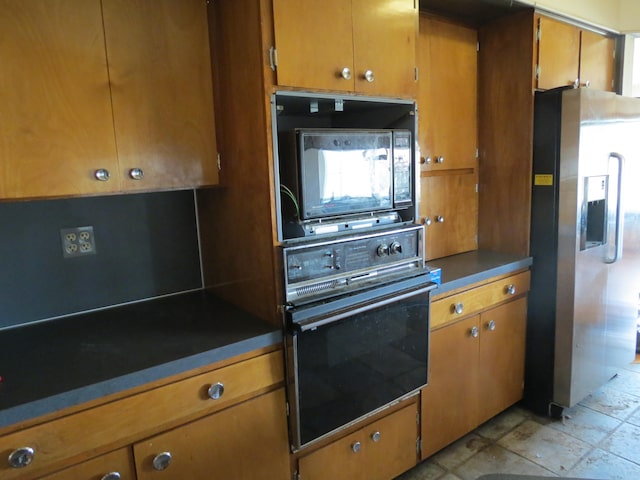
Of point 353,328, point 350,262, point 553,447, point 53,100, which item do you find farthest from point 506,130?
point 53,100

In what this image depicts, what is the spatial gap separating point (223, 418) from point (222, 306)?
1.55ft

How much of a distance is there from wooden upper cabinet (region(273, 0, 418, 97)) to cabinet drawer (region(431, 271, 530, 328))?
927 mm

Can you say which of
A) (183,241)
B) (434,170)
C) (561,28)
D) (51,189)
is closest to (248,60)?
(51,189)

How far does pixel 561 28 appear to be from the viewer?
7.82 ft

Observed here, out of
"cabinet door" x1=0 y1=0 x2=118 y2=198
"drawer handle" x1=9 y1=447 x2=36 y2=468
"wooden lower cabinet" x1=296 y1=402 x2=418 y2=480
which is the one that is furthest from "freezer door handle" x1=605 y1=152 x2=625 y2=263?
"drawer handle" x1=9 y1=447 x2=36 y2=468

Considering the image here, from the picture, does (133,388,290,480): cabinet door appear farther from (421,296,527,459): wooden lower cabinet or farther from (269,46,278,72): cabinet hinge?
(269,46,278,72): cabinet hinge

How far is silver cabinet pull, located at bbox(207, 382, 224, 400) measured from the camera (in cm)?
132

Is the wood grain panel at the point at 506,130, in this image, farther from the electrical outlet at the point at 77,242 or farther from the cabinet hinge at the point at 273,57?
the electrical outlet at the point at 77,242

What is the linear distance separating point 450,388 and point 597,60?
2.13 meters

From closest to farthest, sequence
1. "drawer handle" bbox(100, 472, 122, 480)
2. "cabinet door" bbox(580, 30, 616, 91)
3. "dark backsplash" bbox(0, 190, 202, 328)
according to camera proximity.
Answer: "drawer handle" bbox(100, 472, 122, 480) → "dark backsplash" bbox(0, 190, 202, 328) → "cabinet door" bbox(580, 30, 616, 91)

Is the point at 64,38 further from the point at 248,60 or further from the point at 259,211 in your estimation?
the point at 259,211

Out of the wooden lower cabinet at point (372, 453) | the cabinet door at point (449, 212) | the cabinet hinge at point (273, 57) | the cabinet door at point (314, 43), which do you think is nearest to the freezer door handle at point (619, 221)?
the cabinet door at point (449, 212)

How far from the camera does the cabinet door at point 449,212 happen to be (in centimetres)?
237

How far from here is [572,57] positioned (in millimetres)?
2488
